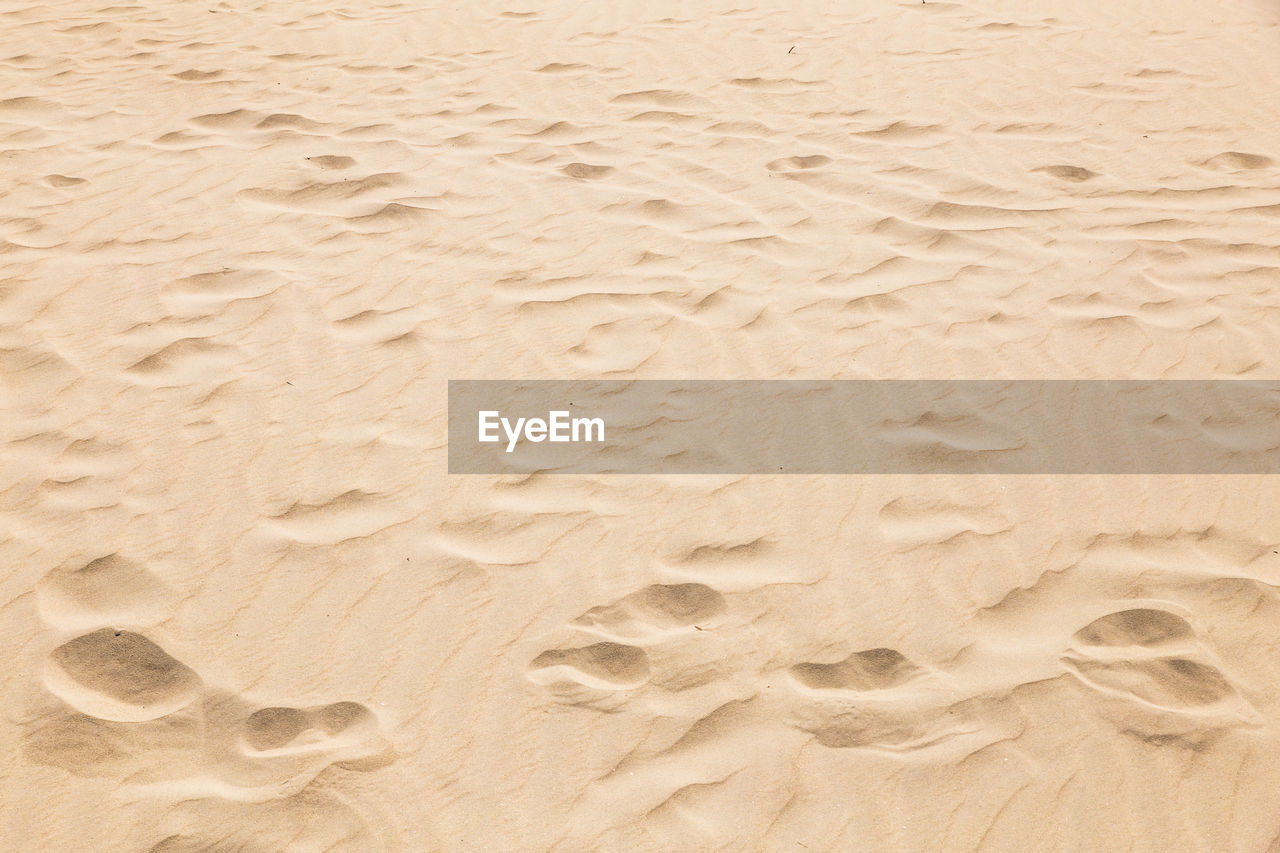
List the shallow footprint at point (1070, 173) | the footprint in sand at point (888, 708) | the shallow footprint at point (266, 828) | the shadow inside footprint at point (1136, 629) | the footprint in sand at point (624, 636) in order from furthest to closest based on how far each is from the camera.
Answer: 1. the shallow footprint at point (1070, 173)
2. the shadow inside footprint at point (1136, 629)
3. the footprint in sand at point (624, 636)
4. the footprint in sand at point (888, 708)
5. the shallow footprint at point (266, 828)

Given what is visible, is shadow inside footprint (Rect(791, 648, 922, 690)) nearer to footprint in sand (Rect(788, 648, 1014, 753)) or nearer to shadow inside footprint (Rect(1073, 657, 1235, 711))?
footprint in sand (Rect(788, 648, 1014, 753))

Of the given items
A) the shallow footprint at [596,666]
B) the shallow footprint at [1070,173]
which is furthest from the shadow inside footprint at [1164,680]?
the shallow footprint at [1070,173]

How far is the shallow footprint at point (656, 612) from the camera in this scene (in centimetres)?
262

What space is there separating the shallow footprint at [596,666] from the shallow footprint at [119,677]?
85 cm

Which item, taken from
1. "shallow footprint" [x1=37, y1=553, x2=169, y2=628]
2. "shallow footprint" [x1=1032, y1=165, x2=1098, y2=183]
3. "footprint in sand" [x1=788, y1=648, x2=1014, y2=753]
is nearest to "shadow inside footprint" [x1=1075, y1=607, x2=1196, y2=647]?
"footprint in sand" [x1=788, y1=648, x2=1014, y2=753]

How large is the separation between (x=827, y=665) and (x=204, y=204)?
3.57 metres

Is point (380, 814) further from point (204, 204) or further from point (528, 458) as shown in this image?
point (204, 204)

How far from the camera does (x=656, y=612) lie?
2664 millimetres

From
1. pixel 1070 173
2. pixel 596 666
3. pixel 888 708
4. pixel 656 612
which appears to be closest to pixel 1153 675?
pixel 888 708

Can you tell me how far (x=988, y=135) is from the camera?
5.40 metres

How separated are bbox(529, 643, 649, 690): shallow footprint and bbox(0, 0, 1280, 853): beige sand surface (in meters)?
0.01

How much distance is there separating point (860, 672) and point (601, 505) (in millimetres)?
924

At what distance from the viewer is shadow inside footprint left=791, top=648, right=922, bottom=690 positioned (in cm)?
249

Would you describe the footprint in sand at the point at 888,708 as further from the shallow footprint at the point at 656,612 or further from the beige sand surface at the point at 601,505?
the shallow footprint at the point at 656,612
